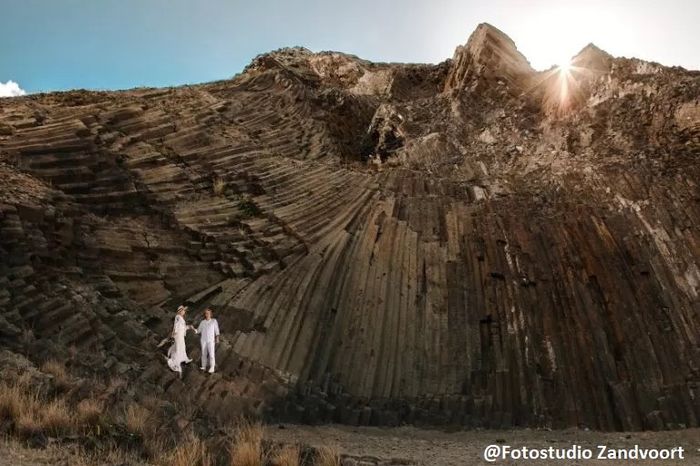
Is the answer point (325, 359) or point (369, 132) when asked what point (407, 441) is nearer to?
point (325, 359)

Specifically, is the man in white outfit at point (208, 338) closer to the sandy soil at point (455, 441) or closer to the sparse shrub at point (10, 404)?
the sandy soil at point (455, 441)

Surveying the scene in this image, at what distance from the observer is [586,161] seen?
19.3 meters

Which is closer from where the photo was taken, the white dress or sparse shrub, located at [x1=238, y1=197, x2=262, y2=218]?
the white dress

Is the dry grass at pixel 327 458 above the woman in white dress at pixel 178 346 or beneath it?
beneath

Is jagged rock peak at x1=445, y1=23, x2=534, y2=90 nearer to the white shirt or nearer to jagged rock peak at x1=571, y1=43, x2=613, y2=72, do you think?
jagged rock peak at x1=571, y1=43, x2=613, y2=72

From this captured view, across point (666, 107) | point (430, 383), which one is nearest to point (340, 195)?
point (430, 383)

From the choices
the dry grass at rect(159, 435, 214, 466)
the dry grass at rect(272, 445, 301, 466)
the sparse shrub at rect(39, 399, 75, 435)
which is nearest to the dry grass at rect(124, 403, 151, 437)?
the dry grass at rect(159, 435, 214, 466)

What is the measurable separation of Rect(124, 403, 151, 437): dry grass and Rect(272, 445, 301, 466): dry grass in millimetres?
1615

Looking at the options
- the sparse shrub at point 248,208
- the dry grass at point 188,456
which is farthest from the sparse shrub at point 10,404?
the sparse shrub at point 248,208

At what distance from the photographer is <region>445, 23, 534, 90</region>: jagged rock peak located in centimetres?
2458

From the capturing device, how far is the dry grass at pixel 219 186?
17.2 m

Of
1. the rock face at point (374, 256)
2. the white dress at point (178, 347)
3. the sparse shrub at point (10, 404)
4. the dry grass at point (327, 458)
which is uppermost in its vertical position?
the rock face at point (374, 256)

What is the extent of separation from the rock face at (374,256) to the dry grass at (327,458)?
3.98 meters

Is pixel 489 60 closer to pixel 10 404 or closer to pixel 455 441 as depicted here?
pixel 455 441
